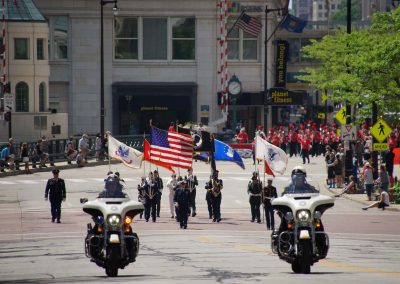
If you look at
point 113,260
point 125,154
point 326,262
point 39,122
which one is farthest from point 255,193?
point 39,122

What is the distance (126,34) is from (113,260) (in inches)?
2392

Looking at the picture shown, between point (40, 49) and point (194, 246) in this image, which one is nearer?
point (194, 246)

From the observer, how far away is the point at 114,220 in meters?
23.0

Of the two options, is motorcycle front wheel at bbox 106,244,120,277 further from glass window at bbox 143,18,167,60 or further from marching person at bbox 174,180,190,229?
glass window at bbox 143,18,167,60

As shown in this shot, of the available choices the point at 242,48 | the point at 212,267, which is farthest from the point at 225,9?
the point at 212,267

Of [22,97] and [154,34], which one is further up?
[154,34]

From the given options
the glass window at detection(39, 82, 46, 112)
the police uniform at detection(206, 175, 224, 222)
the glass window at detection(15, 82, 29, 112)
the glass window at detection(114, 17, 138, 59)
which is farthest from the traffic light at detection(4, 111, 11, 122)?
the police uniform at detection(206, 175, 224, 222)

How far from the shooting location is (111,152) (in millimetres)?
41469

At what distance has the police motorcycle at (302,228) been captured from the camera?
23062 mm

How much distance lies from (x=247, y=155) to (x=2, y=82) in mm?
12847

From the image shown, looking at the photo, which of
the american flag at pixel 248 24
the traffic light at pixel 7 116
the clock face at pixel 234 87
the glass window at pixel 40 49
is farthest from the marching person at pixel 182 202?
the clock face at pixel 234 87

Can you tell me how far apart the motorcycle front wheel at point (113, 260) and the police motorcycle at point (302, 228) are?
9.27ft

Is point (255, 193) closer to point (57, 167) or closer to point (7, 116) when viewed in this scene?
point (57, 167)

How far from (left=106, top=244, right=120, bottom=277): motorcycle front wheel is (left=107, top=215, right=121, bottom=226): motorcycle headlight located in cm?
42
